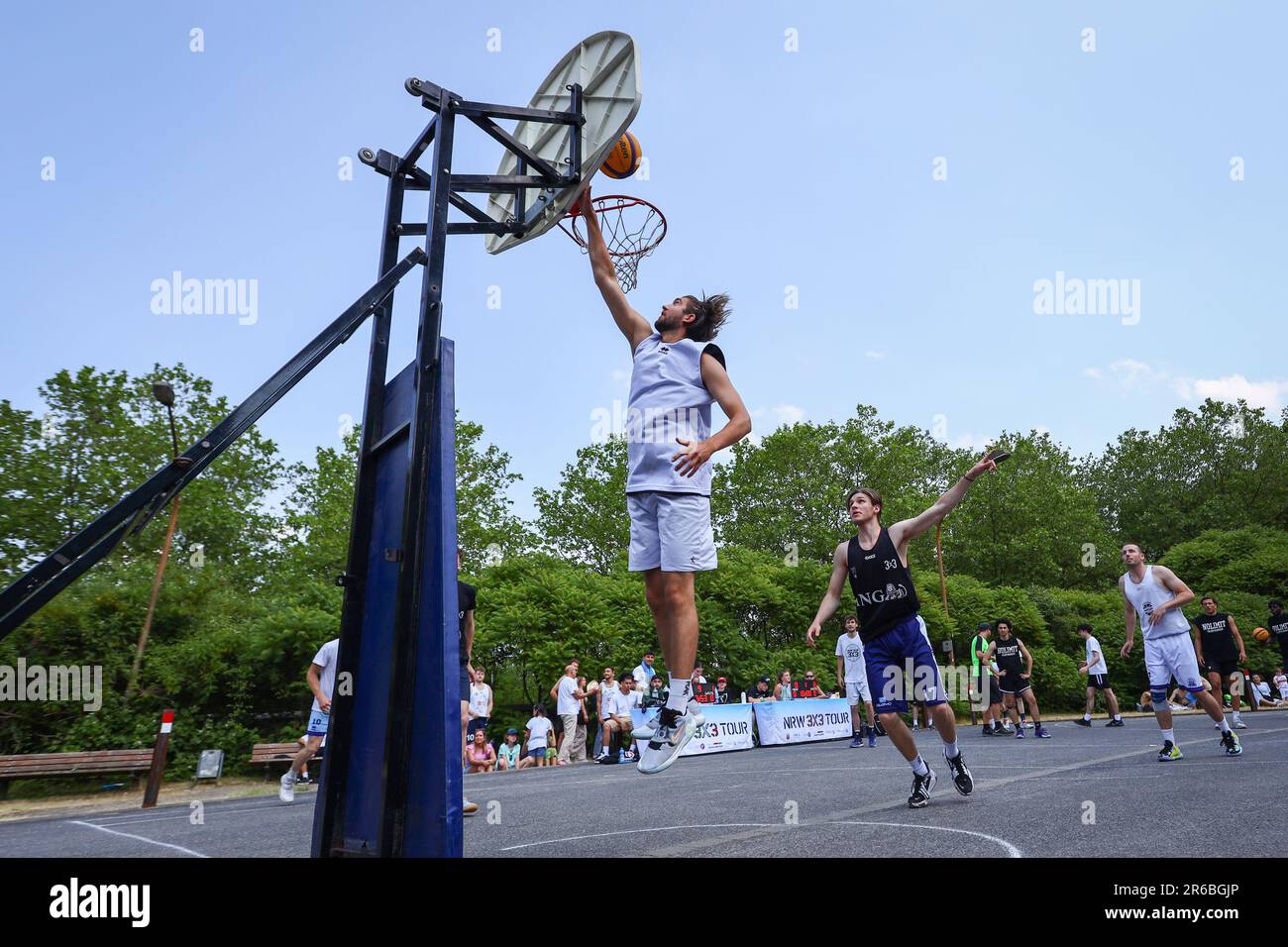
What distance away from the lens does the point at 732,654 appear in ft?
78.4

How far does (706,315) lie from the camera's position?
4.62 metres

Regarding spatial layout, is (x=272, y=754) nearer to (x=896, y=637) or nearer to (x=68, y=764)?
(x=68, y=764)

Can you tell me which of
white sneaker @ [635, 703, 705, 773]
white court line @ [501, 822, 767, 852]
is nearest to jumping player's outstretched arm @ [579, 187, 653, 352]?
white sneaker @ [635, 703, 705, 773]

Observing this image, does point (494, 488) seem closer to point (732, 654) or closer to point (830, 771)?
point (732, 654)

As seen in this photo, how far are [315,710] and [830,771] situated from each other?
18.5 ft

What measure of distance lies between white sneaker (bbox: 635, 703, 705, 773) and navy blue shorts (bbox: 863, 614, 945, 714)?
1.78 metres

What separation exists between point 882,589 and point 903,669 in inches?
21.4

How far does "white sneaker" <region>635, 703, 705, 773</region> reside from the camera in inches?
169

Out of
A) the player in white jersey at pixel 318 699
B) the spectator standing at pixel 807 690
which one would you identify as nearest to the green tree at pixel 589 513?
the spectator standing at pixel 807 690

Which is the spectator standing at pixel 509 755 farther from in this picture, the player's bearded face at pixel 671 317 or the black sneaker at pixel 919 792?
the player's bearded face at pixel 671 317

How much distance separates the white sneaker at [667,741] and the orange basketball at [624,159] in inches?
117

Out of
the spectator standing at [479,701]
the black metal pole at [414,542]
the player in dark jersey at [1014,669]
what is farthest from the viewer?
the player in dark jersey at [1014,669]

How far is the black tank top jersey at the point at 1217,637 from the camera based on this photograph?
14.3 meters
